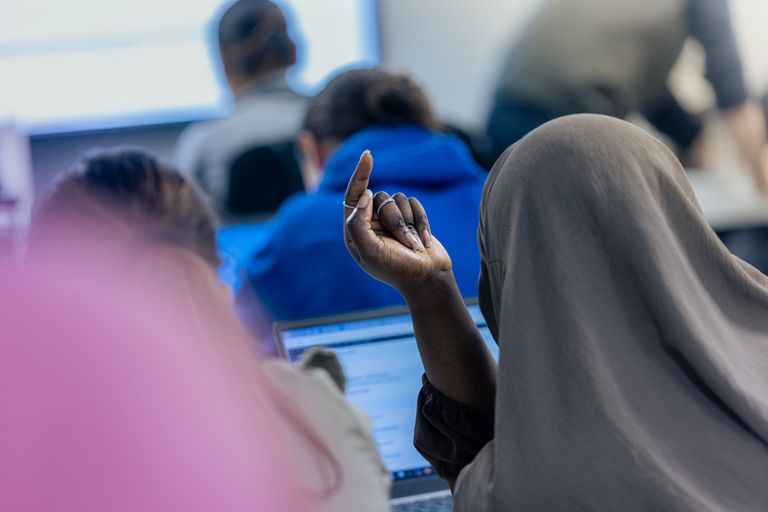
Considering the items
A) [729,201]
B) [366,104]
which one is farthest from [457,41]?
[366,104]

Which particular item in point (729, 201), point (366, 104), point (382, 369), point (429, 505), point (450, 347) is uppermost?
point (366, 104)

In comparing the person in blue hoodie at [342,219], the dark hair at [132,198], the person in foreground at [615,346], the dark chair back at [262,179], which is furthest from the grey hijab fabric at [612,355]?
the dark chair back at [262,179]

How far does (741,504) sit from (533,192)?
34cm

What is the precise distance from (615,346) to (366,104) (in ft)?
4.40

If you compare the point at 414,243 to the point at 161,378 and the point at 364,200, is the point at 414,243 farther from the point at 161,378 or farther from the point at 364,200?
the point at 161,378

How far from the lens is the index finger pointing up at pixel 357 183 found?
111 centimetres

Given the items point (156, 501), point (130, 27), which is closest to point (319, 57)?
point (130, 27)

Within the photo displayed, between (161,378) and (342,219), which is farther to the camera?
(342,219)

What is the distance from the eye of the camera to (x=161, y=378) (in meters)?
0.73

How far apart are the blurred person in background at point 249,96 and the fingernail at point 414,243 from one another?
198 cm

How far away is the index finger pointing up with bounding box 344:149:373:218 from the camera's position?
3.64ft

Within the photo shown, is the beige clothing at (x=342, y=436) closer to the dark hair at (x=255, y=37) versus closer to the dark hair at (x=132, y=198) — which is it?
the dark hair at (x=132, y=198)

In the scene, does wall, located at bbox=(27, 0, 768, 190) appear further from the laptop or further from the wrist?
the wrist

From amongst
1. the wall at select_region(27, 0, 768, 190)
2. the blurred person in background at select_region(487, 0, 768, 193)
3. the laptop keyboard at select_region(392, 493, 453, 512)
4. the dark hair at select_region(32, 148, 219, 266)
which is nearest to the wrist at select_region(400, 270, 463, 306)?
the dark hair at select_region(32, 148, 219, 266)
